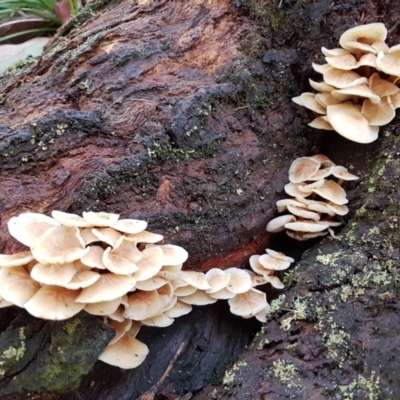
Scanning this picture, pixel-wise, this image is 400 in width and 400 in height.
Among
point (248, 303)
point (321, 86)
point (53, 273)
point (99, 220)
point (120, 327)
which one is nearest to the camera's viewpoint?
point (53, 273)

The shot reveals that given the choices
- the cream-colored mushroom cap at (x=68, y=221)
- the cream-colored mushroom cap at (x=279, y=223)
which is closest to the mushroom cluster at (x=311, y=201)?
the cream-colored mushroom cap at (x=279, y=223)

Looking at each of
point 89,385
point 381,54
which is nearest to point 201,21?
point 381,54

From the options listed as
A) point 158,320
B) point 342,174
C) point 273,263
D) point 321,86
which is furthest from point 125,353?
point 321,86

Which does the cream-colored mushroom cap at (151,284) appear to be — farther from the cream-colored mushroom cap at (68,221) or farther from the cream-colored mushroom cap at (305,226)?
the cream-colored mushroom cap at (305,226)

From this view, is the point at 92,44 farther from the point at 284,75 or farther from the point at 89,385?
the point at 89,385

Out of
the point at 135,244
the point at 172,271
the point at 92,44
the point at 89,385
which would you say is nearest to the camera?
the point at 135,244

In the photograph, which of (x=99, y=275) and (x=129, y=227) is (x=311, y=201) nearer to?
(x=129, y=227)

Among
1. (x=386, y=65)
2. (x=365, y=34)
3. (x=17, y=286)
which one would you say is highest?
(x=365, y=34)
